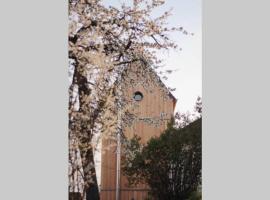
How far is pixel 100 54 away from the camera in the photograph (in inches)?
155

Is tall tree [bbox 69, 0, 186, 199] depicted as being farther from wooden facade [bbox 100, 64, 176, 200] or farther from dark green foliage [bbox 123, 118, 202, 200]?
dark green foliage [bbox 123, 118, 202, 200]

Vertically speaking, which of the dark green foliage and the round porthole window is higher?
the round porthole window

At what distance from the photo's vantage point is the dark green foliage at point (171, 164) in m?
3.76

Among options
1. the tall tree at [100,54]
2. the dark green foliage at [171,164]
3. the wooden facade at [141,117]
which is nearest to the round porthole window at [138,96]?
the wooden facade at [141,117]

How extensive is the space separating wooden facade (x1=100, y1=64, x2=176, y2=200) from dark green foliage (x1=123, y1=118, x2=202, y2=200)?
0.07 m

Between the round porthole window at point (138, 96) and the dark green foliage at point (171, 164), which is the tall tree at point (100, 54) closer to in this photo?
the round porthole window at point (138, 96)

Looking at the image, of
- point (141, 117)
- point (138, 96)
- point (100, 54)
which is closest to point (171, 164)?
point (141, 117)

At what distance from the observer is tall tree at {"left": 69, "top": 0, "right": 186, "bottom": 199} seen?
382 centimetres

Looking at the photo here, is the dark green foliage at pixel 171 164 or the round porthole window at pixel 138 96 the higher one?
the round porthole window at pixel 138 96

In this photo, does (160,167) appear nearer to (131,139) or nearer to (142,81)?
(131,139)

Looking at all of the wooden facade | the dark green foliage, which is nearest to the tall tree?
the wooden facade

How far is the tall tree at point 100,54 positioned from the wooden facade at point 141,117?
0.29ft

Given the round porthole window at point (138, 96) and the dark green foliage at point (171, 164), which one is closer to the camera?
the dark green foliage at point (171, 164)

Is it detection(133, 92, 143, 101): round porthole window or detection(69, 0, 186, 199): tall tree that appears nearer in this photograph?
detection(69, 0, 186, 199): tall tree
